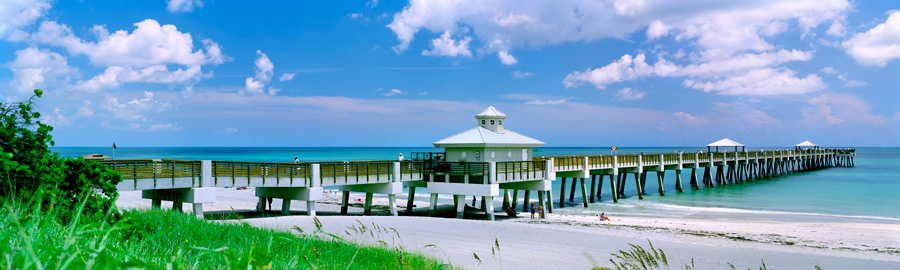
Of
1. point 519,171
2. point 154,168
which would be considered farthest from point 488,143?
point 154,168

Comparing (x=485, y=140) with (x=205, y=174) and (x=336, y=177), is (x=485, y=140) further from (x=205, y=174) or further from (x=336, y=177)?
(x=205, y=174)

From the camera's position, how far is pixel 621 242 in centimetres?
1888

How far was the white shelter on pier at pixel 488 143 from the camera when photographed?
1142 inches

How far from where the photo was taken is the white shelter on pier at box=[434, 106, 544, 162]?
29000 millimetres

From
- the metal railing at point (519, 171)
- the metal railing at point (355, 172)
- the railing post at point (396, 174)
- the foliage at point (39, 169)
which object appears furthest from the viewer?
the metal railing at point (519, 171)

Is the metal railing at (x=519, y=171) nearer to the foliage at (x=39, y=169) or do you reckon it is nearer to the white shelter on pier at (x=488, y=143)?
the white shelter on pier at (x=488, y=143)

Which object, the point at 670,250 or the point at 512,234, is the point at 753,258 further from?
the point at 512,234

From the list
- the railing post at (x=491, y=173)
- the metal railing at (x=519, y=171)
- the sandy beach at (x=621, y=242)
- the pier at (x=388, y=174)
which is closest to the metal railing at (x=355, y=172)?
the pier at (x=388, y=174)

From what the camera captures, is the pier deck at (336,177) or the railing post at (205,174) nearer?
the pier deck at (336,177)

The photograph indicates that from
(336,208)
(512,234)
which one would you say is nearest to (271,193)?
(336,208)

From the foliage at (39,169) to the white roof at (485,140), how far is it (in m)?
20.2

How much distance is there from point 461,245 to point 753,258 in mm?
8719

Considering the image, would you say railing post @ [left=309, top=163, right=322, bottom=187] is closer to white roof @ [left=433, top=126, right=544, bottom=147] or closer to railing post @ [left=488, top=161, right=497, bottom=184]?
white roof @ [left=433, top=126, right=544, bottom=147]

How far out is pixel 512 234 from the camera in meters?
19.6
